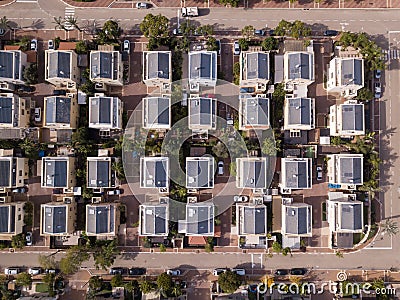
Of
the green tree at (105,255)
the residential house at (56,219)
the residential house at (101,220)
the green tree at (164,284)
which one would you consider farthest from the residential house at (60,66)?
the green tree at (164,284)

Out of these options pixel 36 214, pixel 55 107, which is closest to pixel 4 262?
pixel 36 214

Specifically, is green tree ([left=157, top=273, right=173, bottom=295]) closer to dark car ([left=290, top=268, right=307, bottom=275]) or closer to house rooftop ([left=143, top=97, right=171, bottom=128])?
dark car ([left=290, top=268, right=307, bottom=275])

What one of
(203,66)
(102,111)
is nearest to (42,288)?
(102,111)

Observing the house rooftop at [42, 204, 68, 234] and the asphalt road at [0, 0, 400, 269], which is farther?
the asphalt road at [0, 0, 400, 269]

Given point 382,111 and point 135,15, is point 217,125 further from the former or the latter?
point 382,111

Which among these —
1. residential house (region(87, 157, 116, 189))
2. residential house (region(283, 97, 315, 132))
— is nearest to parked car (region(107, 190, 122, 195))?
residential house (region(87, 157, 116, 189))
